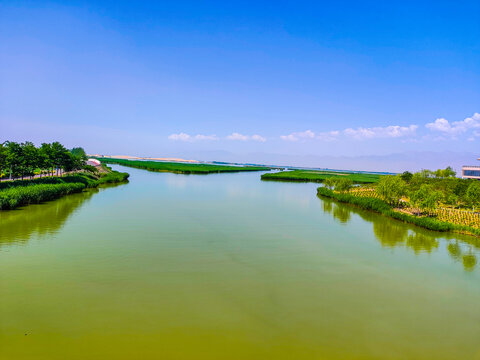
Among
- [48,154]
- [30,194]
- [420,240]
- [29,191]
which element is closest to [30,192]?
[29,191]

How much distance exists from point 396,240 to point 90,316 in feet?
60.7

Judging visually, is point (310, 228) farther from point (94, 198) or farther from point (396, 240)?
point (94, 198)

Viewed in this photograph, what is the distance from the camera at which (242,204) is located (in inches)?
A: 1203

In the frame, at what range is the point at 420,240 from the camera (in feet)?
64.6

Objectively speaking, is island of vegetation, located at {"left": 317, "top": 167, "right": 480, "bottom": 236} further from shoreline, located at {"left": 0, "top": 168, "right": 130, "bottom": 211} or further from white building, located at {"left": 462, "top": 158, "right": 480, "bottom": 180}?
shoreline, located at {"left": 0, "top": 168, "right": 130, "bottom": 211}

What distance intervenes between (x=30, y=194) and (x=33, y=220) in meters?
6.89

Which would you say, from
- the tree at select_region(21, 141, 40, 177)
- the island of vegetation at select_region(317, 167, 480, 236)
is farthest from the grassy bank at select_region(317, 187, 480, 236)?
the tree at select_region(21, 141, 40, 177)

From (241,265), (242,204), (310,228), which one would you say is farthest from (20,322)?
(242,204)

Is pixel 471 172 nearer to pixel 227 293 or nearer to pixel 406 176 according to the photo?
pixel 406 176

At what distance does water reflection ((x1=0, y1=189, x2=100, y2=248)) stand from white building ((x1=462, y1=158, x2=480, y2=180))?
65.8 meters

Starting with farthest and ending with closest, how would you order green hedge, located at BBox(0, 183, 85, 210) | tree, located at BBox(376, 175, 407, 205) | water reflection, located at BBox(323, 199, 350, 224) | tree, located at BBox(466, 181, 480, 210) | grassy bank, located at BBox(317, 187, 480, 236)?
1. tree, located at BBox(376, 175, 407, 205)
2. tree, located at BBox(466, 181, 480, 210)
3. water reflection, located at BBox(323, 199, 350, 224)
4. green hedge, located at BBox(0, 183, 85, 210)
5. grassy bank, located at BBox(317, 187, 480, 236)

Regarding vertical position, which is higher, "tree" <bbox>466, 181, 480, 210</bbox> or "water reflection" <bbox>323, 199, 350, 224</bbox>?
"tree" <bbox>466, 181, 480, 210</bbox>

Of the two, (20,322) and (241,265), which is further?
(241,265)

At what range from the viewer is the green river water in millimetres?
7297
